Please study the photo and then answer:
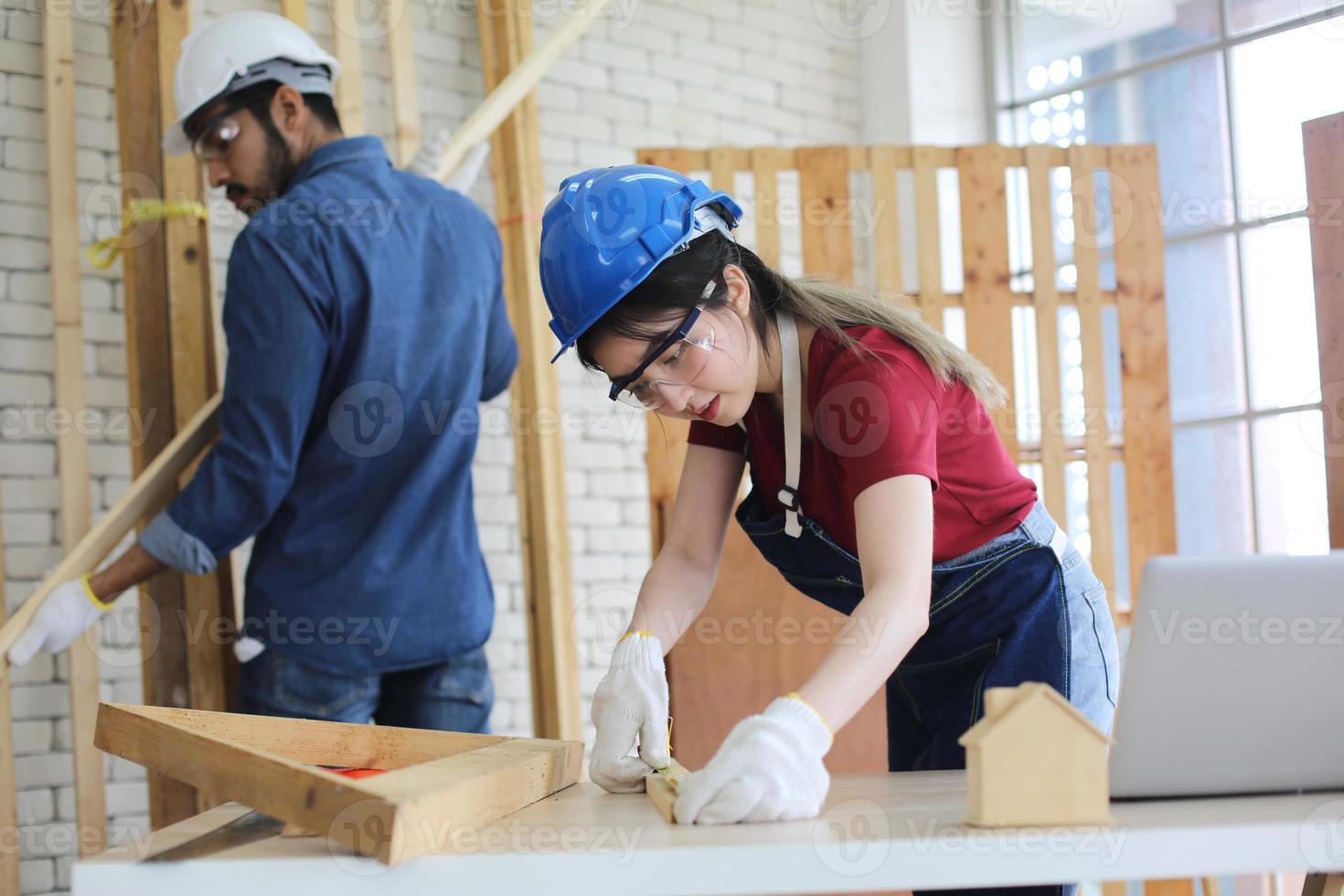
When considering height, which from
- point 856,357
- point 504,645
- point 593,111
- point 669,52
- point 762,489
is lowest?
point 504,645

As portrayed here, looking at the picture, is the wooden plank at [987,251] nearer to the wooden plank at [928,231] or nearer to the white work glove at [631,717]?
the wooden plank at [928,231]

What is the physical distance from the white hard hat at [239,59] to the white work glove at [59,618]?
968 mm

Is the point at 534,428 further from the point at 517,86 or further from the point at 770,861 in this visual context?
the point at 770,861

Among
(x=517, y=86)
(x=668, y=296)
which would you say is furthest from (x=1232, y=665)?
(x=517, y=86)

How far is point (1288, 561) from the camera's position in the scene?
1.19m

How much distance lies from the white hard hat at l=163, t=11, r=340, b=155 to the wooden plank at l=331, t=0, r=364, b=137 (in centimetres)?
52

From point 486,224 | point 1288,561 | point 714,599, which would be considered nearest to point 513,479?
point 714,599

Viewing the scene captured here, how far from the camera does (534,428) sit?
3.41 m

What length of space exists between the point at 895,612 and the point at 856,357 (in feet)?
1.16

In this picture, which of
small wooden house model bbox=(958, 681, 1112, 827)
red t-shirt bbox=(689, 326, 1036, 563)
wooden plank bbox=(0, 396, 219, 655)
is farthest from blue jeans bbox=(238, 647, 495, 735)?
small wooden house model bbox=(958, 681, 1112, 827)

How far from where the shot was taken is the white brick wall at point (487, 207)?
3.06m

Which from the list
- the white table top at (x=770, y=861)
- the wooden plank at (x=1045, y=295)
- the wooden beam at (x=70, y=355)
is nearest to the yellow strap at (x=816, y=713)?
the white table top at (x=770, y=861)

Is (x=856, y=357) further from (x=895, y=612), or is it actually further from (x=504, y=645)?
(x=504, y=645)

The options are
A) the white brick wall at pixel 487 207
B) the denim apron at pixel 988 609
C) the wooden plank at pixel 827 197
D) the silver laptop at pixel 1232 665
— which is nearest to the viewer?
the silver laptop at pixel 1232 665
